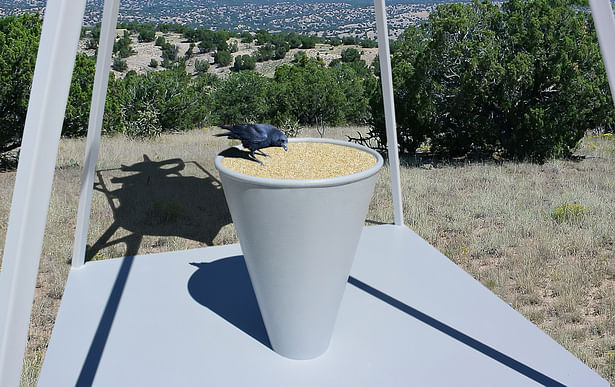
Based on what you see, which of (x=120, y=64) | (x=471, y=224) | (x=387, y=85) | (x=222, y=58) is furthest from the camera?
(x=222, y=58)

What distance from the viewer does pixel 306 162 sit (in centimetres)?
188

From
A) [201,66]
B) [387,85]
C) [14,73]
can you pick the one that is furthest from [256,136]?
[201,66]

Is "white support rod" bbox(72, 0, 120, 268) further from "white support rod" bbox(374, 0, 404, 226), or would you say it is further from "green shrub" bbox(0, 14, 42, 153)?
"green shrub" bbox(0, 14, 42, 153)

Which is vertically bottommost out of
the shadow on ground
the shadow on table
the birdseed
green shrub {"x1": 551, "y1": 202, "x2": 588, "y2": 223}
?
green shrub {"x1": 551, "y1": 202, "x2": 588, "y2": 223}

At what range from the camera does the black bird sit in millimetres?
1943

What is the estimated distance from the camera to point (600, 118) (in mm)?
6336

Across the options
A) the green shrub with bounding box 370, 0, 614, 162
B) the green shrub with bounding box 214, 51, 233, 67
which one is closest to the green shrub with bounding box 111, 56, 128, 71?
the green shrub with bounding box 214, 51, 233, 67

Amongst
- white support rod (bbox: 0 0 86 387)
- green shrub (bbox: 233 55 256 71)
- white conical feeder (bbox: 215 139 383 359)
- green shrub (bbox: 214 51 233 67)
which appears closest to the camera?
white support rod (bbox: 0 0 86 387)

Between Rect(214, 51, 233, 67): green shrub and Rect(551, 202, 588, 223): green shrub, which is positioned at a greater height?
Rect(214, 51, 233, 67): green shrub

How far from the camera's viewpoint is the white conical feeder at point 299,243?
1564 millimetres

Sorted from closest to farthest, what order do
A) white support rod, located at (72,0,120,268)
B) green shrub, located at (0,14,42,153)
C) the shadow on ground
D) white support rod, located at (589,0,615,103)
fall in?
white support rod, located at (589,0,615,103) < white support rod, located at (72,0,120,268) < the shadow on ground < green shrub, located at (0,14,42,153)

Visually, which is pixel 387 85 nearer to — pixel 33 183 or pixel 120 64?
pixel 33 183

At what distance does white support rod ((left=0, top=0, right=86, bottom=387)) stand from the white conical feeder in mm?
630

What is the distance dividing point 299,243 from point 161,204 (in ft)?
10.9
